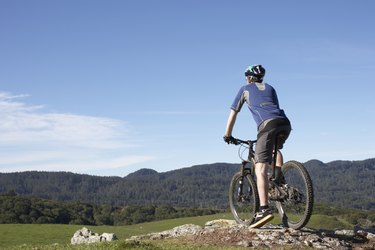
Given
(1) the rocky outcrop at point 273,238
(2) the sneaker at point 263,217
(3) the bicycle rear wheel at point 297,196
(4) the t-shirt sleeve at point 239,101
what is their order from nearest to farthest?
(3) the bicycle rear wheel at point 297,196
(1) the rocky outcrop at point 273,238
(2) the sneaker at point 263,217
(4) the t-shirt sleeve at point 239,101

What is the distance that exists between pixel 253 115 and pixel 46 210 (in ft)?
478

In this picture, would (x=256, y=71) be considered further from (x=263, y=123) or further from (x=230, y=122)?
(x=263, y=123)

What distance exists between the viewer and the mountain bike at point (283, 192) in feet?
39.8

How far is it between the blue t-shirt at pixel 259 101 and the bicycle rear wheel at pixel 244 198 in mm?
2302

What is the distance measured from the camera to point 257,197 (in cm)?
1341

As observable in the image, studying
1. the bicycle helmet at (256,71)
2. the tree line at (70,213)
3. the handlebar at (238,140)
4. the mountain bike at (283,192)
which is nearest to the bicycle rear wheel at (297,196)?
the mountain bike at (283,192)

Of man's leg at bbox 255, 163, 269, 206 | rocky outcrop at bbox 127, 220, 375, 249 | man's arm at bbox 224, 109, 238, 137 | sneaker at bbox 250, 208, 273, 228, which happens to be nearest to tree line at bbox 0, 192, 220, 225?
rocky outcrop at bbox 127, 220, 375, 249

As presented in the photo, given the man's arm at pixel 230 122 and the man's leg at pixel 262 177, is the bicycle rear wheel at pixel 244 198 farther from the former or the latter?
the man's arm at pixel 230 122

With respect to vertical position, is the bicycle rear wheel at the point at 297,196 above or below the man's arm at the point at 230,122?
below

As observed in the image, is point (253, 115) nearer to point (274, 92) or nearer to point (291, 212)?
point (274, 92)

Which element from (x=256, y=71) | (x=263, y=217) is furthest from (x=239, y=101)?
(x=263, y=217)

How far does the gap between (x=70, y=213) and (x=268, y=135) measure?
151m

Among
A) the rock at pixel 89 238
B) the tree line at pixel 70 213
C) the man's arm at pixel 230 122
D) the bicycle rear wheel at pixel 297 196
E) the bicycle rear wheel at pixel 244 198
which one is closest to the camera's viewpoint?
the bicycle rear wheel at pixel 297 196

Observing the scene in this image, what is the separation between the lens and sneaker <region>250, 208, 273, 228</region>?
12359 millimetres
